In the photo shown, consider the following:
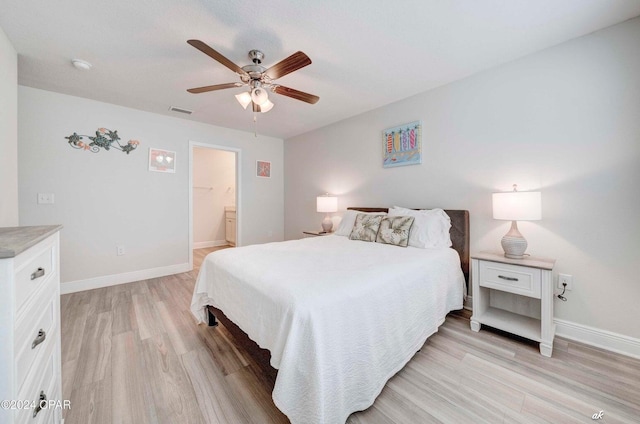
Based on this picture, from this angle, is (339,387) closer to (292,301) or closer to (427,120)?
(292,301)

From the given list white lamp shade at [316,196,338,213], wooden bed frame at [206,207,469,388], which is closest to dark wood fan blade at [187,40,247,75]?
wooden bed frame at [206,207,469,388]

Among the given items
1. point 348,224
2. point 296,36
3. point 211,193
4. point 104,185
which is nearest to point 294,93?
point 296,36

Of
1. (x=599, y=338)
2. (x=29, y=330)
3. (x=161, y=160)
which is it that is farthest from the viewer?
(x=161, y=160)

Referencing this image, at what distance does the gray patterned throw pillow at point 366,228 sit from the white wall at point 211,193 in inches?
156

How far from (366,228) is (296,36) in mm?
1944

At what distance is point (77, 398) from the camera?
4.76 feet

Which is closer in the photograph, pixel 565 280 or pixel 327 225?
pixel 565 280

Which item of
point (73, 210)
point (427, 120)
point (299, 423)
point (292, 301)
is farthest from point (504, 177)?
point (73, 210)

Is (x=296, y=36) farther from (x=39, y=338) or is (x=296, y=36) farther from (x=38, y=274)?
(x=39, y=338)

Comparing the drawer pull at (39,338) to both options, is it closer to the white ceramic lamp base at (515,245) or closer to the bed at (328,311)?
the bed at (328,311)

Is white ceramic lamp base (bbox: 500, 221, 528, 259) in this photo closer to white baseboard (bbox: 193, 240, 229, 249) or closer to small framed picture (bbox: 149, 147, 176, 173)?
small framed picture (bbox: 149, 147, 176, 173)

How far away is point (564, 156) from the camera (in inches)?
82.2

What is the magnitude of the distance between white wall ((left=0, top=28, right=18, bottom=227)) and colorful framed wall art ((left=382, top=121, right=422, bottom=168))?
359 centimetres

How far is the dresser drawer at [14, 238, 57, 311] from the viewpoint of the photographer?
2.60ft
